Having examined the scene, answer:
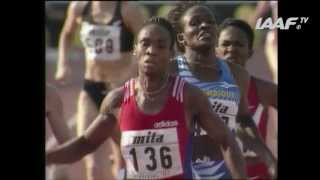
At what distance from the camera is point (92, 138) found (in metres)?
6.25

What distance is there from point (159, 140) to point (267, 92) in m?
0.74

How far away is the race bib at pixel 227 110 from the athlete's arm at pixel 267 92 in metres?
0.22

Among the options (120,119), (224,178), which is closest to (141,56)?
(120,119)

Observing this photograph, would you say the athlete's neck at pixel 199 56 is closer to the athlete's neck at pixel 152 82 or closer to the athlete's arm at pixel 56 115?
the athlete's neck at pixel 152 82

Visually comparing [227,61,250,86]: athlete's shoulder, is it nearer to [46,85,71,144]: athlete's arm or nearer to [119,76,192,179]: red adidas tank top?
[119,76,192,179]: red adidas tank top

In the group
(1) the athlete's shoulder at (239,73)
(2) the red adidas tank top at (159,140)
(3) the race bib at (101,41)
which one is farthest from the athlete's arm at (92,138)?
(3) the race bib at (101,41)

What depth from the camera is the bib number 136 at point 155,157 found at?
19.6 feet

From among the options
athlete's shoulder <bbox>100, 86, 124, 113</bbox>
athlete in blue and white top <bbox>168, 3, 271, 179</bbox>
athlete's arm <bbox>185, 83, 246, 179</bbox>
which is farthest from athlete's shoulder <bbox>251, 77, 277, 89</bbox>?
athlete's shoulder <bbox>100, 86, 124, 113</bbox>

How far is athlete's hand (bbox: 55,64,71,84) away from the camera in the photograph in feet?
23.5
